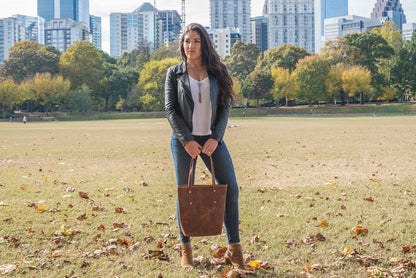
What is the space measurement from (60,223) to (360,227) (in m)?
3.71

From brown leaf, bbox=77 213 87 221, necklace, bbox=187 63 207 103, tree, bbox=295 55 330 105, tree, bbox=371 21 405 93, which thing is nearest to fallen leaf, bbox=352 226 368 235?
necklace, bbox=187 63 207 103

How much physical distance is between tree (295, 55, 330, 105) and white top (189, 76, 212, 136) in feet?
239

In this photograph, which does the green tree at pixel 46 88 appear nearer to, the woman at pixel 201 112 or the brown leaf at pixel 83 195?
the brown leaf at pixel 83 195

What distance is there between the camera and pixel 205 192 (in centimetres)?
379

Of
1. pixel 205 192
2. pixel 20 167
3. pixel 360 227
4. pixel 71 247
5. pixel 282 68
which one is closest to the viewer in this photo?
pixel 205 192

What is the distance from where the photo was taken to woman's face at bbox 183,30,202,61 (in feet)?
13.2

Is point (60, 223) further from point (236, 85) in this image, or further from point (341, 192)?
point (236, 85)

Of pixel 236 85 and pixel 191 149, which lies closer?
pixel 191 149

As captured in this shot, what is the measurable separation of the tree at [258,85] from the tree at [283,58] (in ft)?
19.9

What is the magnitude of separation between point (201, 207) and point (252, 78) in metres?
77.8

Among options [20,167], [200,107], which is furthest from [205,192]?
[20,167]

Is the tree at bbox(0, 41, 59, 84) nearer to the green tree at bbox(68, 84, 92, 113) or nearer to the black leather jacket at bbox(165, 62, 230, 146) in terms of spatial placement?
the green tree at bbox(68, 84, 92, 113)

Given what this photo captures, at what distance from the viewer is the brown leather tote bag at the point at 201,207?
12.4 ft

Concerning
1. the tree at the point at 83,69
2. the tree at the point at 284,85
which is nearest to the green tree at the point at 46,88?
the tree at the point at 83,69
